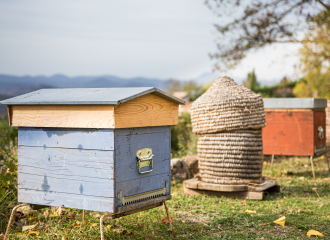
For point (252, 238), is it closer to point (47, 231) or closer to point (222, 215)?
point (222, 215)

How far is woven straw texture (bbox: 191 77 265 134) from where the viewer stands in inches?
190

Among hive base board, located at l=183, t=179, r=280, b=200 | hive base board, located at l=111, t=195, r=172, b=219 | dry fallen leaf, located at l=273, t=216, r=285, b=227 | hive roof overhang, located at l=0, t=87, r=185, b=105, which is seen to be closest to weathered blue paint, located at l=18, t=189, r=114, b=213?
hive base board, located at l=111, t=195, r=172, b=219

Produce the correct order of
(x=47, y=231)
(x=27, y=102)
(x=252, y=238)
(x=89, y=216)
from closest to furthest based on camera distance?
(x=27, y=102) → (x=252, y=238) → (x=47, y=231) → (x=89, y=216)

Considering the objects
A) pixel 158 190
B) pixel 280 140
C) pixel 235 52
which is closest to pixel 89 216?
pixel 158 190

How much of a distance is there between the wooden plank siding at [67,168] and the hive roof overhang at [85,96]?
0.80ft

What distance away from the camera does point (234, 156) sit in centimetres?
487

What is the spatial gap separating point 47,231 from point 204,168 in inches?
96.0

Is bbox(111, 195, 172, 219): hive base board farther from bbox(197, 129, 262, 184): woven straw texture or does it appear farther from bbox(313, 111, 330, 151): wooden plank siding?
bbox(313, 111, 330, 151): wooden plank siding

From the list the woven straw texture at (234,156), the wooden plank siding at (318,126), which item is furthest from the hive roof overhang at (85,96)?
the wooden plank siding at (318,126)

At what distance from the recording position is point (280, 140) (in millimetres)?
6695

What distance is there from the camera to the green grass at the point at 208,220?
3418mm

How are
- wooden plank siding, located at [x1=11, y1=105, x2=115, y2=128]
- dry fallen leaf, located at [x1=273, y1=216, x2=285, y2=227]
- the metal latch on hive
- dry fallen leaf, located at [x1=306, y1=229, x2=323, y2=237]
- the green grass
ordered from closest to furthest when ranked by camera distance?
wooden plank siding, located at [x1=11, y1=105, x2=115, y2=128], the metal latch on hive, dry fallen leaf, located at [x1=306, y1=229, x2=323, y2=237], the green grass, dry fallen leaf, located at [x1=273, y1=216, x2=285, y2=227]

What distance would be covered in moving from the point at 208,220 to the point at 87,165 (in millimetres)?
1862

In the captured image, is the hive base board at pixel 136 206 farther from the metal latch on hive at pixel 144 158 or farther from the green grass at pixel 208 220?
the green grass at pixel 208 220
